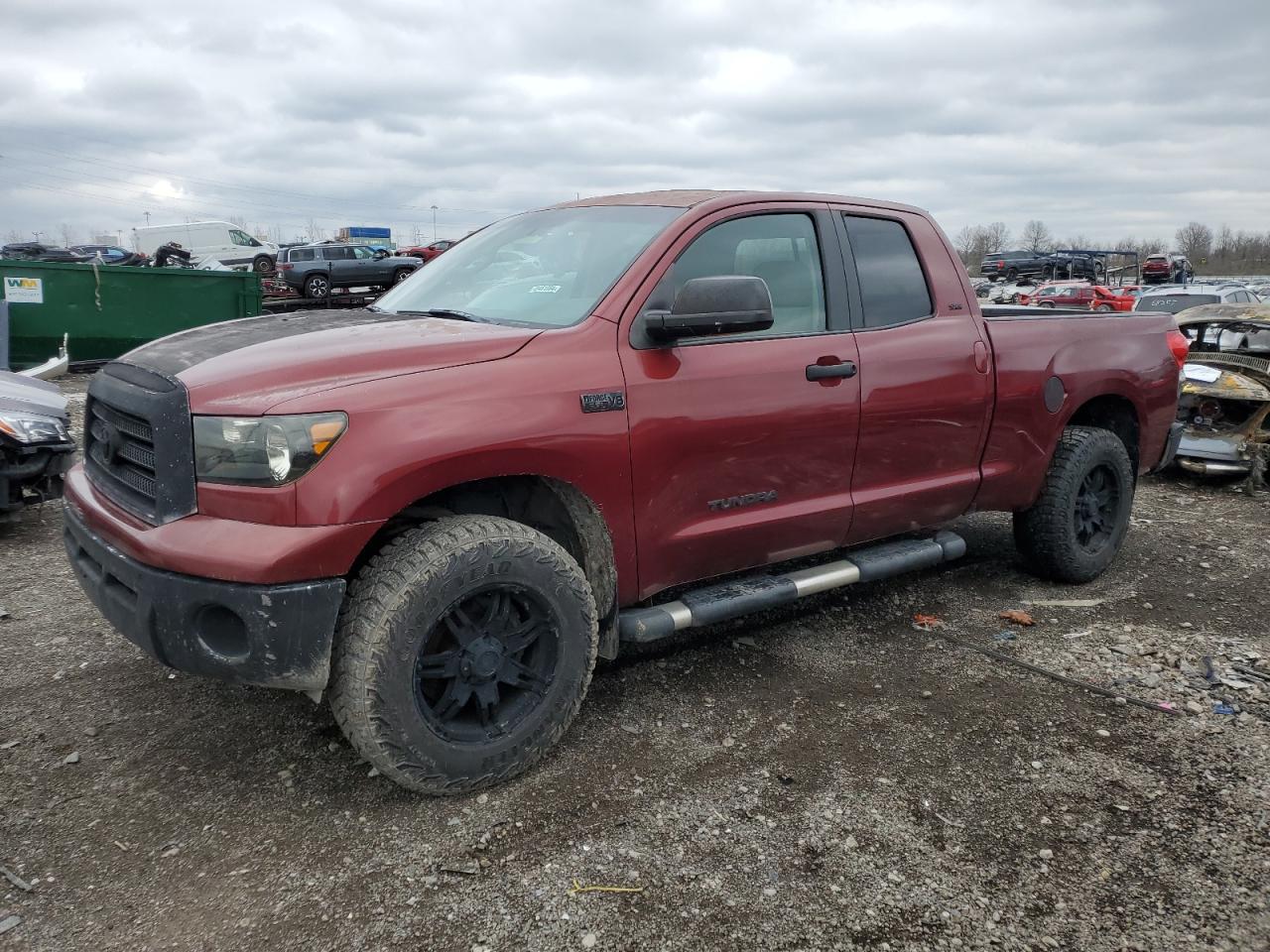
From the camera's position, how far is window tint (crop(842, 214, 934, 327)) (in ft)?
12.8

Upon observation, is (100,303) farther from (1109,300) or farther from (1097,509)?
(1109,300)

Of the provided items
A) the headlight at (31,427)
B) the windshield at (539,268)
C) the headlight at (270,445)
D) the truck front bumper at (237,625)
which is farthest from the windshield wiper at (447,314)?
the headlight at (31,427)

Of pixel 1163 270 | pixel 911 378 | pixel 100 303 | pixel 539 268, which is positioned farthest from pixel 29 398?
pixel 1163 270

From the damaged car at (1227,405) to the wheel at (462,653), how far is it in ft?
20.5

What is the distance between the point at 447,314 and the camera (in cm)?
344

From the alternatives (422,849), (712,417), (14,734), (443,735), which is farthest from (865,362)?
(14,734)

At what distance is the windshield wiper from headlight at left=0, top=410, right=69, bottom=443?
121 inches

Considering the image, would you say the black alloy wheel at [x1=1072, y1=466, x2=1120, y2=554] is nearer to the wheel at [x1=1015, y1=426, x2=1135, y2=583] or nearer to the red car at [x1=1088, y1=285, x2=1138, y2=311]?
the wheel at [x1=1015, y1=426, x2=1135, y2=583]

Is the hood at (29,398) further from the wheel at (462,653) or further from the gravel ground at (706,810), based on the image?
the wheel at (462,653)

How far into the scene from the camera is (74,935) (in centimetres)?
234

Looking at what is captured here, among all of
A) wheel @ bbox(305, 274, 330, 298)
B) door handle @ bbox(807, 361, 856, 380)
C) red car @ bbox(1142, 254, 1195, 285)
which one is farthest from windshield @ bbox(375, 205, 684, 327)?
red car @ bbox(1142, 254, 1195, 285)

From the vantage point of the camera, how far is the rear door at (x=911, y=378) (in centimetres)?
380

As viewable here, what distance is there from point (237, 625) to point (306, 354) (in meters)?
0.79

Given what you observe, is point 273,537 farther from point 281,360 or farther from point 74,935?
point 74,935
